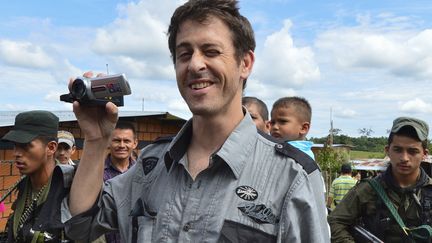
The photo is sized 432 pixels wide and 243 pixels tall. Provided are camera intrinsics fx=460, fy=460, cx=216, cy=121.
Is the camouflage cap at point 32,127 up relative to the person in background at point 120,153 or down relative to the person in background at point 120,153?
up

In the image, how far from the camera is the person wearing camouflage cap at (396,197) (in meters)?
3.47

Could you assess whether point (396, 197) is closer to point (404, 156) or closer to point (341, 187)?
point (404, 156)

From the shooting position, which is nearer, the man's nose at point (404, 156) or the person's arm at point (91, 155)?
the person's arm at point (91, 155)

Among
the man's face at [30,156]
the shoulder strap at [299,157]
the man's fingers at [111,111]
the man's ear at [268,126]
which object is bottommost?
the man's face at [30,156]

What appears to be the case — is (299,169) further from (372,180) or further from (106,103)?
(372,180)

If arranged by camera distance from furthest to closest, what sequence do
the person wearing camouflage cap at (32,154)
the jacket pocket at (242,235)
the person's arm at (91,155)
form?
the person wearing camouflage cap at (32,154)
the person's arm at (91,155)
the jacket pocket at (242,235)

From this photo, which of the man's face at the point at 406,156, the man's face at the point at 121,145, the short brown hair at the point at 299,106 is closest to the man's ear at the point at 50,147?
the man's face at the point at 121,145

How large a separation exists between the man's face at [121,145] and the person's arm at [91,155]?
318cm

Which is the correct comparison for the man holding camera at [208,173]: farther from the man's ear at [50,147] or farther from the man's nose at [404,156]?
the man's nose at [404,156]

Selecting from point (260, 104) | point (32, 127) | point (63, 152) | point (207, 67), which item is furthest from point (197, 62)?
point (63, 152)

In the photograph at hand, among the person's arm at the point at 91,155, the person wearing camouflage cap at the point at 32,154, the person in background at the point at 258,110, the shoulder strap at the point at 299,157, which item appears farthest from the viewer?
the person in background at the point at 258,110

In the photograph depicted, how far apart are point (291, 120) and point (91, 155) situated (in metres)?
2.97

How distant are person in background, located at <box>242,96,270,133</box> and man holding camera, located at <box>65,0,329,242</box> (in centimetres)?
269

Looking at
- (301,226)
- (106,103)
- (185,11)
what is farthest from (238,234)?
(185,11)
